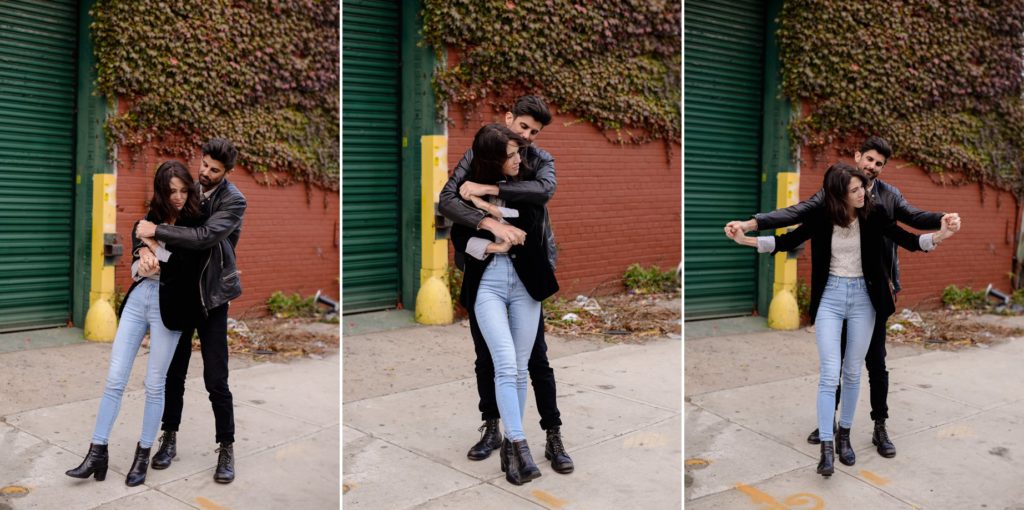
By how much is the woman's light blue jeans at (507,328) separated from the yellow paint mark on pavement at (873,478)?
1390 mm

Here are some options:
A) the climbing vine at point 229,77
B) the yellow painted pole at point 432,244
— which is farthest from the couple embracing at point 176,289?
the yellow painted pole at point 432,244

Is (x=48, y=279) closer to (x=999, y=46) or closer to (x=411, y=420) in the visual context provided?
(x=411, y=420)

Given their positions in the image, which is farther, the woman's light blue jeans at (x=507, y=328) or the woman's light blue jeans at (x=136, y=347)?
the woman's light blue jeans at (x=136, y=347)

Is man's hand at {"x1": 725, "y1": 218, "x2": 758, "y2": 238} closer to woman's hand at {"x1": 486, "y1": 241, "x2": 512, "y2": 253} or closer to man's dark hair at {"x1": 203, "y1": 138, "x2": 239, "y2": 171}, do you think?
woman's hand at {"x1": 486, "y1": 241, "x2": 512, "y2": 253}

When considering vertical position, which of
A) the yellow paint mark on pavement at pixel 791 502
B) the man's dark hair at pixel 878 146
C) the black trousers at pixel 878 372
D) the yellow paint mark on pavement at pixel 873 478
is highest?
the man's dark hair at pixel 878 146

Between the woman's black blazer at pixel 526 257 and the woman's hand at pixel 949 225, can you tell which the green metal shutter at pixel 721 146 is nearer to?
the woman's hand at pixel 949 225

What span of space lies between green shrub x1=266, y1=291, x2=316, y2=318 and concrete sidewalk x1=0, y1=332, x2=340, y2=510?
0.83 ft

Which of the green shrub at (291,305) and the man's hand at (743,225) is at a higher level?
the man's hand at (743,225)

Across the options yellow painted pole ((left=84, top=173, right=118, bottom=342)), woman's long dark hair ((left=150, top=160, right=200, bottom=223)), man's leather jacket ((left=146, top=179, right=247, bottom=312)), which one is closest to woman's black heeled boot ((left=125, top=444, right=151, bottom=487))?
man's leather jacket ((left=146, top=179, right=247, bottom=312))

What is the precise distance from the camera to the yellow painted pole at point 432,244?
306 cm

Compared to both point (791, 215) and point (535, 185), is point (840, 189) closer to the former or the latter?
point (791, 215)

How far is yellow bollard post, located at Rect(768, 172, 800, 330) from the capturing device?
4.85 metres

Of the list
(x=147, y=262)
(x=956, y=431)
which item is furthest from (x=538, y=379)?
(x=956, y=431)

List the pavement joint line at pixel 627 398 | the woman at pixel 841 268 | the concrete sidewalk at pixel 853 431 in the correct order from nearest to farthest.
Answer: the woman at pixel 841 268 < the concrete sidewalk at pixel 853 431 < the pavement joint line at pixel 627 398
